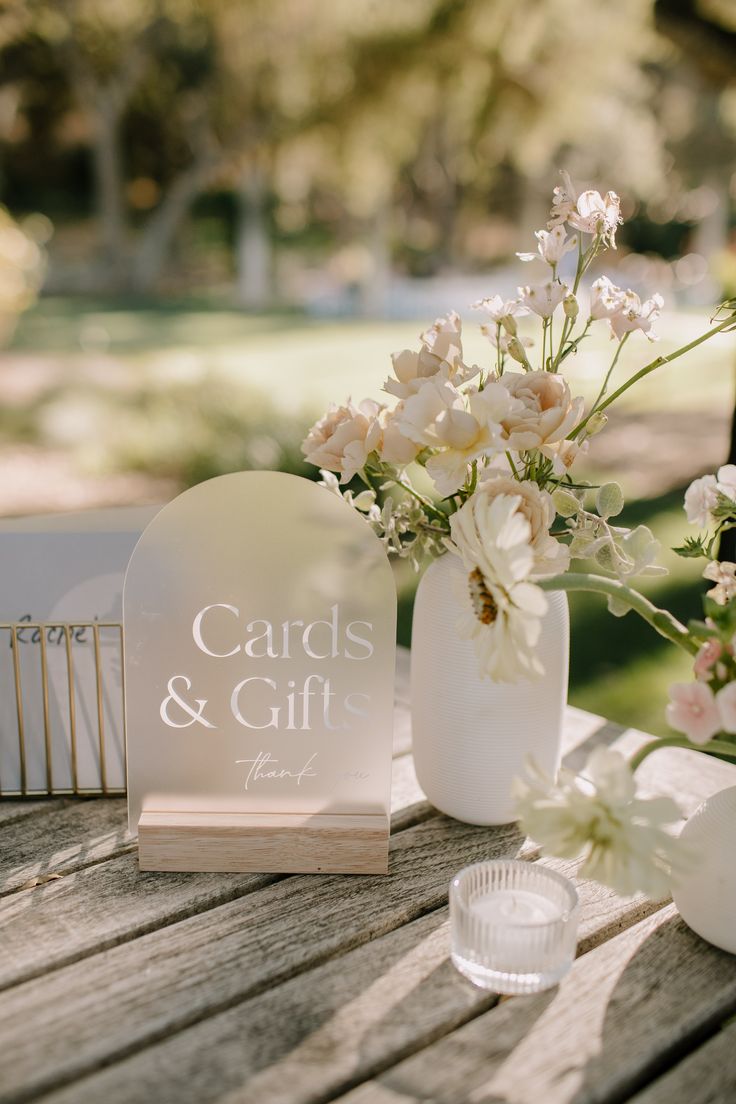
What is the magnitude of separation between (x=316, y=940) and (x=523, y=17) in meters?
6.81

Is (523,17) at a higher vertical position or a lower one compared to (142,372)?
higher

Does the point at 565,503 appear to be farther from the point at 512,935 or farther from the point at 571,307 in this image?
the point at 512,935

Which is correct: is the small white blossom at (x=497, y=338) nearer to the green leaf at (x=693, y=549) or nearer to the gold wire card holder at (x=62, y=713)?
the green leaf at (x=693, y=549)

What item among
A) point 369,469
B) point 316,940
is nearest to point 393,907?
point 316,940

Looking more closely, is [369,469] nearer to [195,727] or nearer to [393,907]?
[195,727]

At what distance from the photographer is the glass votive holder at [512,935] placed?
2.25ft

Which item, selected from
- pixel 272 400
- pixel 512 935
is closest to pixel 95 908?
pixel 512 935

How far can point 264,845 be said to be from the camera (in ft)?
2.70

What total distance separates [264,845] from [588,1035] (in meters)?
0.30

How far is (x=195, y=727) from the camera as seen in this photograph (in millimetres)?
853

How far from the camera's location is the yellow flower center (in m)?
0.70

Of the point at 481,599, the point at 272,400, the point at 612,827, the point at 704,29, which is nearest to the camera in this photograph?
the point at 612,827

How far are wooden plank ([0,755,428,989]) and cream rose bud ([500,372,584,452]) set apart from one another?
42 cm

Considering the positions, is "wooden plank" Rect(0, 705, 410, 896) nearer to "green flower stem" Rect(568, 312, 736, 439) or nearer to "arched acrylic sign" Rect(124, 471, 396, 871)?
"arched acrylic sign" Rect(124, 471, 396, 871)
